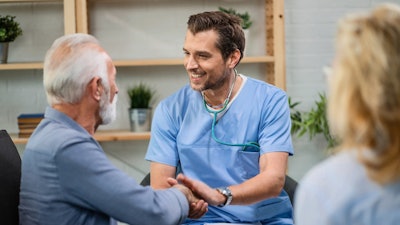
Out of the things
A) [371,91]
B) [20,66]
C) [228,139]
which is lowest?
[228,139]

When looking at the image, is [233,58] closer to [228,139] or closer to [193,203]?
[228,139]

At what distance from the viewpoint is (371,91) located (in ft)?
3.48

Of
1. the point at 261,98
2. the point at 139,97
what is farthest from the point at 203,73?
the point at 139,97

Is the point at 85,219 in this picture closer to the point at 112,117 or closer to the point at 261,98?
the point at 112,117

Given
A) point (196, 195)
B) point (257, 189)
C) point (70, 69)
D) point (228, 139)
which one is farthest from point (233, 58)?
point (70, 69)

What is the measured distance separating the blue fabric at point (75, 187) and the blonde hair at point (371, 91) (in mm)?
783

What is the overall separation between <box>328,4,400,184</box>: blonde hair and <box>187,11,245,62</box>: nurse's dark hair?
1456 millimetres

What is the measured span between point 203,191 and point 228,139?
37cm

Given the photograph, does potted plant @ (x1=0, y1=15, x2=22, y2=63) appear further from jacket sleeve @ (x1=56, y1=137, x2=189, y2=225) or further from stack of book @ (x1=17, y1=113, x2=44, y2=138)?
jacket sleeve @ (x1=56, y1=137, x2=189, y2=225)

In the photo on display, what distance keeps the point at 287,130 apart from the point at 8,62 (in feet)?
7.08

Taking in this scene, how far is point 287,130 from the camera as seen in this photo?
2.47 meters

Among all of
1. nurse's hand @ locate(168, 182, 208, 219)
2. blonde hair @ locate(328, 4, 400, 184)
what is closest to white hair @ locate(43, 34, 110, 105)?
nurse's hand @ locate(168, 182, 208, 219)

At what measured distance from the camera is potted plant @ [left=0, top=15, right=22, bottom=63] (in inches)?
148

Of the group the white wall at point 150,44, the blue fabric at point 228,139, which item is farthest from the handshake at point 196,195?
the white wall at point 150,44
